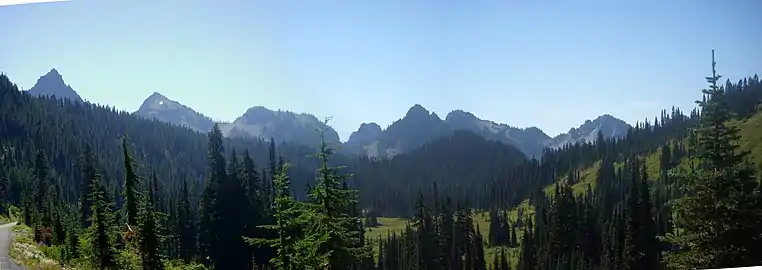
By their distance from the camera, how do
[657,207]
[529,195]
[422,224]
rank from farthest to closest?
[529,195], [657,207], [422,224]

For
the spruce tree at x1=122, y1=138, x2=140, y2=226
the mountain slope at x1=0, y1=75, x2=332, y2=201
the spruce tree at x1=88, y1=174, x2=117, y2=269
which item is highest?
the mountain slope at x1=0, y1=75, x2=332, y2=201

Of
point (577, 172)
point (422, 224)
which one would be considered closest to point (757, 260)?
point (422, 224)

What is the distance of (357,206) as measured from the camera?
3669 centimetres

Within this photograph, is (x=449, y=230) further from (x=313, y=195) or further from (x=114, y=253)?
(x=313, y=195)

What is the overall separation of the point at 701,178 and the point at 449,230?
29.4 meters

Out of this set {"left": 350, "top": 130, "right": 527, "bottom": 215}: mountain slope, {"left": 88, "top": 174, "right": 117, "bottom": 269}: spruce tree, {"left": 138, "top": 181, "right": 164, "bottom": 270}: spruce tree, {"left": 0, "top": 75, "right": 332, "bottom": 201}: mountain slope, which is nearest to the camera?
{"left": 138, "top": 181, "right": 164, "bottom": 270}: spruce tree

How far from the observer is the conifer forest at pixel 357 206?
30.9 feet

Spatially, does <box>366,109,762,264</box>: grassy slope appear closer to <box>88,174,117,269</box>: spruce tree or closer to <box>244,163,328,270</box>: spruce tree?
<box>88,174,117,269</box>: spruce tree

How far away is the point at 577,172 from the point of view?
317ft

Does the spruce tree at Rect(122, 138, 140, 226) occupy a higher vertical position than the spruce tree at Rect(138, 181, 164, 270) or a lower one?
higher

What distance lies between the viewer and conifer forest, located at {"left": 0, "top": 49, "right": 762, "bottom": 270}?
943 cm

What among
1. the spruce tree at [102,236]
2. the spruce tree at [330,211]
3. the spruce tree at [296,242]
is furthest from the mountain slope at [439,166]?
the spruce tree at [330,211]

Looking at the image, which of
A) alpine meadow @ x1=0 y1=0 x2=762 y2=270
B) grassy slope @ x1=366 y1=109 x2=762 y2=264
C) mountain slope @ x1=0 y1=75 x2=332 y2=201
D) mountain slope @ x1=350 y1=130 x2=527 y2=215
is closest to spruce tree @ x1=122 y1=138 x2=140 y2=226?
alpine meadow @ x1=0 y1=0 x2=762 y2=270

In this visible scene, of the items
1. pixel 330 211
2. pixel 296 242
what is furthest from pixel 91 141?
pixel 330 211
